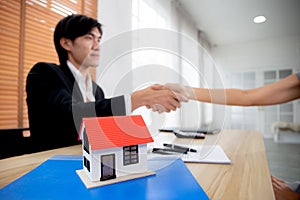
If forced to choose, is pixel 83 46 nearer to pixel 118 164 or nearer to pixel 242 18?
pixel 118 164

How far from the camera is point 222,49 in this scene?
17.4 ft

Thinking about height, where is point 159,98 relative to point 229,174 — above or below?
above

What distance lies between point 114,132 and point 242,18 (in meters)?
3.98

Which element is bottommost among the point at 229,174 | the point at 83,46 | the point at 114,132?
the point at 229,174

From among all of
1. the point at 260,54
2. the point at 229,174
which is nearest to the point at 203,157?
the point at 229,174

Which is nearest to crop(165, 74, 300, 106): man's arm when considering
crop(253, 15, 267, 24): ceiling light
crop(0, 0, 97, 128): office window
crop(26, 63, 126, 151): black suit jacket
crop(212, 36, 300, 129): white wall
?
crop(26, 63, 126, 151): black suit jacket

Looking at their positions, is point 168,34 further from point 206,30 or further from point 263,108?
point 263,108

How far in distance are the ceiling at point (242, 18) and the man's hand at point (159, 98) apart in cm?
280

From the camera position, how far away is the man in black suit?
703 millimetres

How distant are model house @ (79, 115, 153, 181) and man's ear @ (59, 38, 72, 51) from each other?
32.4 inches

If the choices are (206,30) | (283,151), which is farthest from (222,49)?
(283,151)

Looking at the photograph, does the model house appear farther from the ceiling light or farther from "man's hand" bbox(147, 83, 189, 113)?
the ceiling light

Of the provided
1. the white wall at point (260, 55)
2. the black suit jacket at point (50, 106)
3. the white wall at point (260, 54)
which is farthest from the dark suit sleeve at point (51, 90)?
the white wall at point (260, 54)

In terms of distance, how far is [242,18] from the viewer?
3600 mm
